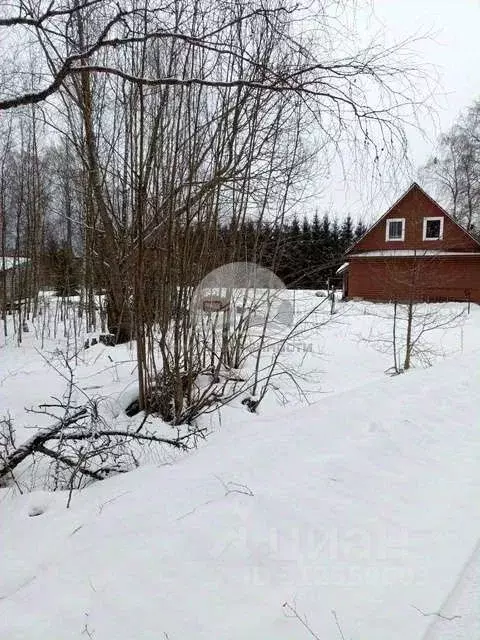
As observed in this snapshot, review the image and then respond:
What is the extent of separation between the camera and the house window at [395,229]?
24.3 metres

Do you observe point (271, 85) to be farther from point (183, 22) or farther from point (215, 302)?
point (215, 302)

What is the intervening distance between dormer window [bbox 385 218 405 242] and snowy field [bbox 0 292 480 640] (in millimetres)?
21680

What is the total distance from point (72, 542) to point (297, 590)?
4.06ft

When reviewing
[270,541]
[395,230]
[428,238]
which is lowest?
[270,541]

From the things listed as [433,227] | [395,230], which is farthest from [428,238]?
[395,230]

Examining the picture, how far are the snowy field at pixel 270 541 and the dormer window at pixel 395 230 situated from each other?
21680 millimetres

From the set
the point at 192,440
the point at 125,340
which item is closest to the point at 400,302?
the point at 125,340

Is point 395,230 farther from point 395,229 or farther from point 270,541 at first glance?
point 270,541

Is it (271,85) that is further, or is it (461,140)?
(461,140)

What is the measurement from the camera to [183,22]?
369 cm

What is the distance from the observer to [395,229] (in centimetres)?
2461

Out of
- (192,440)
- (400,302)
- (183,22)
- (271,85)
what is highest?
(183,22)

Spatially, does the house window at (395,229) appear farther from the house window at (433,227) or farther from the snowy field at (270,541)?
the snowy field at (270,541)

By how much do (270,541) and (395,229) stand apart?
24631 mm
